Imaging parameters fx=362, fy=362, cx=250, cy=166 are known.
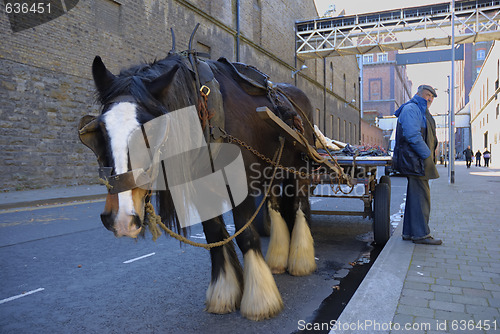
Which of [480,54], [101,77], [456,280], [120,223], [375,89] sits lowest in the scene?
[456,280]

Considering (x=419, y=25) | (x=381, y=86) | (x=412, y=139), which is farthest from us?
(x=381, y=86)

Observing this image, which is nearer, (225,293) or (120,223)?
(120,223)

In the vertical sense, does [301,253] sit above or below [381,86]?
below

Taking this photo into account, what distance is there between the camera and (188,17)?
17.8 metres

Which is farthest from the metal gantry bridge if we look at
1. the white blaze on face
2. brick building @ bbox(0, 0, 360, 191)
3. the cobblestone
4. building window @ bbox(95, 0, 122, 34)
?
the white blaze on face

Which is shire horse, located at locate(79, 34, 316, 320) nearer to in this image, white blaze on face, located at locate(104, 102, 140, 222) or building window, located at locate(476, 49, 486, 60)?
white blaze on face, located at locate(104, 102, 140, 222)

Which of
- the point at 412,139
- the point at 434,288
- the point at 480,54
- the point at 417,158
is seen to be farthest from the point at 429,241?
the point at 480,54

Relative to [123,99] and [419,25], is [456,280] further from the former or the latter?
[419,25]

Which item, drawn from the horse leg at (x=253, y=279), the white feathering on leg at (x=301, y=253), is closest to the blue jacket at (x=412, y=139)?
the white feathering on leg at (x=301, y=253)

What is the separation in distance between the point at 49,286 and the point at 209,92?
8.61ft

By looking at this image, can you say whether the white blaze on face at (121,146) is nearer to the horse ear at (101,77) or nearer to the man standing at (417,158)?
the horse ear at (101,77)

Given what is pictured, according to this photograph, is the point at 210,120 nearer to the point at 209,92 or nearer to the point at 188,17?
the point at 209,92

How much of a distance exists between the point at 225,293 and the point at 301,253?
49.4 inches

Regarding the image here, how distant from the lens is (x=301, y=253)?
399 centimetres
